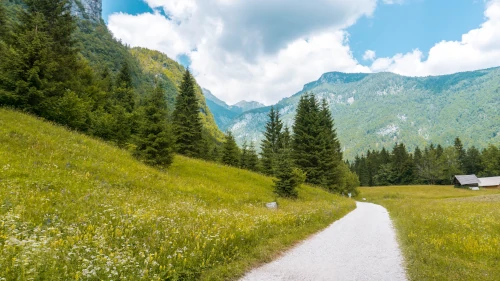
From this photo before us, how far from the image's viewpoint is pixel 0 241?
18.0 ft

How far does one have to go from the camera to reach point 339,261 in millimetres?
8469

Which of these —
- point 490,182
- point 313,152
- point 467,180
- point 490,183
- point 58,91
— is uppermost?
point 58,91

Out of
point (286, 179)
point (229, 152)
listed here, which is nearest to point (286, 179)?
point (286, 179)

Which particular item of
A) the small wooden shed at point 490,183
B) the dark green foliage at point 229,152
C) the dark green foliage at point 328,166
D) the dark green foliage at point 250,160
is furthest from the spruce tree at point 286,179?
the small wooden shed at point 490,183

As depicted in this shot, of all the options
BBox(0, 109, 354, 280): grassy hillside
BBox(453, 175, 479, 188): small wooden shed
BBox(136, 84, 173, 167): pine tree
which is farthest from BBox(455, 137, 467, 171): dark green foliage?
BBox(136, 84, 173, 167): pine tree

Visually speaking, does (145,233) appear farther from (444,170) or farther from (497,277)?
(444,170)

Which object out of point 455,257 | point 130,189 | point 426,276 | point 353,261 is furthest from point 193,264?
point 130,189

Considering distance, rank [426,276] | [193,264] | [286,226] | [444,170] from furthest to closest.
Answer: [444,170] < [286,226] < [426,276] < [193,264]

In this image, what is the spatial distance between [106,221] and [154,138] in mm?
15088

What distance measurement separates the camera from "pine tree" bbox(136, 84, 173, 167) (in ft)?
72.1

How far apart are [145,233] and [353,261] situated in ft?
21.8

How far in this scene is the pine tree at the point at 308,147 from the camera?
4050 centimetres

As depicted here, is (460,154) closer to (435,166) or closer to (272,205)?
(435,166)


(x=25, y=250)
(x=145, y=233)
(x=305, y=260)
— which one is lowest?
(x=305, y=260)
